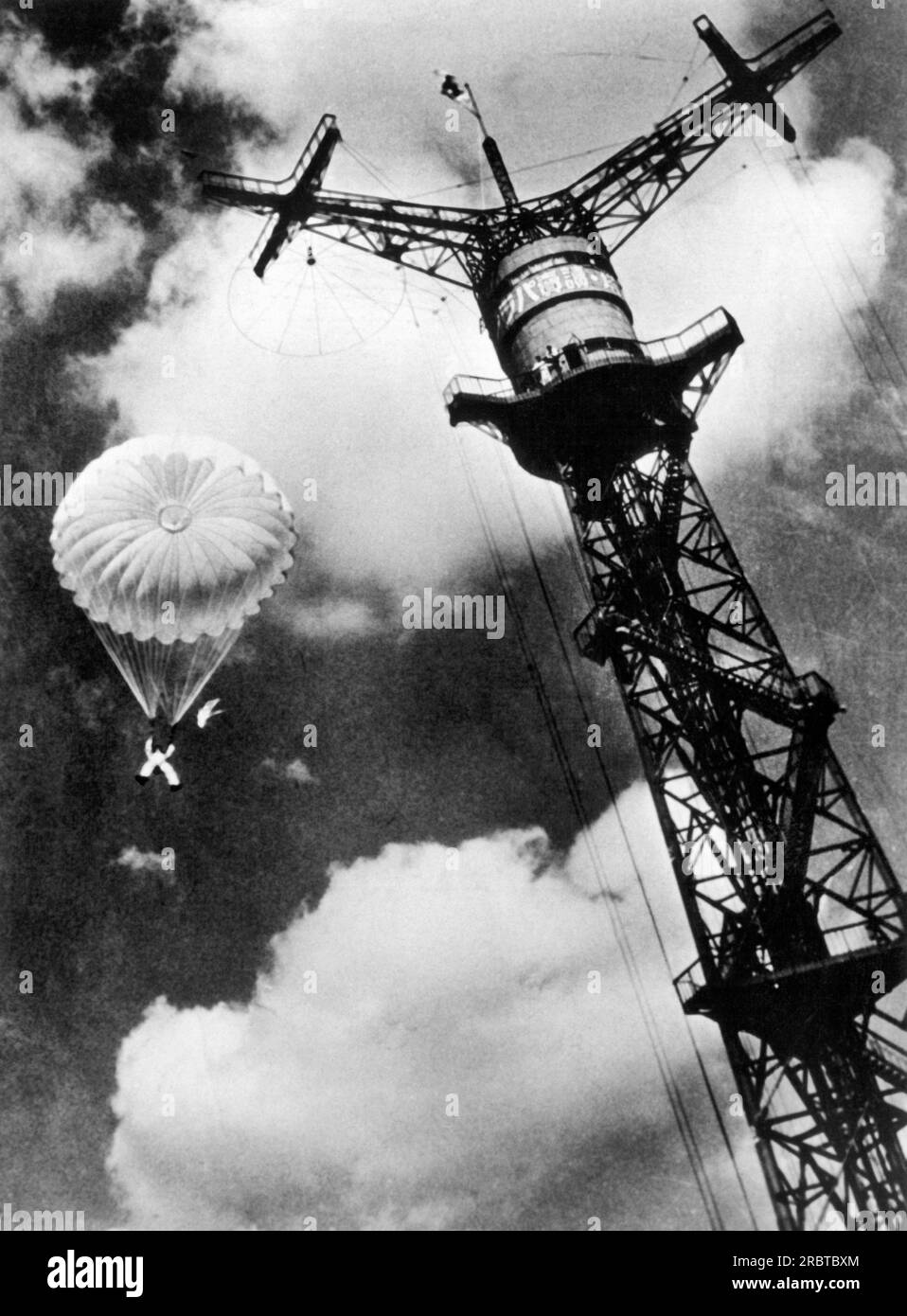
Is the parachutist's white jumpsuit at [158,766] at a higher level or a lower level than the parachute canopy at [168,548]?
lower

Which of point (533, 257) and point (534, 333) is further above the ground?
point (533, 257)

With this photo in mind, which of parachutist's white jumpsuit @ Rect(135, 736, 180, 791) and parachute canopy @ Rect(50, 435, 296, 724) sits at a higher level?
parachute canopy @ Rect(50, 435, 296, 724)
